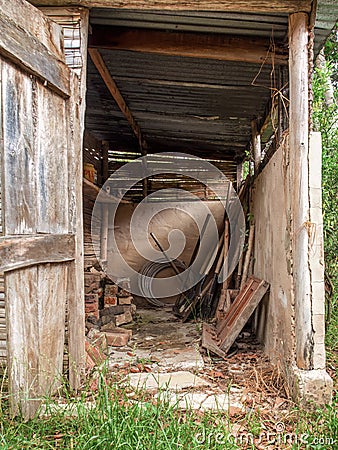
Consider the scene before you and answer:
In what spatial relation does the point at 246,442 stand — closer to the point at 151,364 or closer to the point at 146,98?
the point at 151,364

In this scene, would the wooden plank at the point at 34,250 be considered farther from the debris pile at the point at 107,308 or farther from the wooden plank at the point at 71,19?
the debris pile at the point at 107,308

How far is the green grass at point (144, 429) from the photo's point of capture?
179 cm

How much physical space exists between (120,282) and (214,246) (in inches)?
68.4

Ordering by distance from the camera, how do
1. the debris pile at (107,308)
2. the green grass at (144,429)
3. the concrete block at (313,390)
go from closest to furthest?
1. the green grass at (144,429)
2. the concrete block at (313,390)
3. the debris pile at (107,308)

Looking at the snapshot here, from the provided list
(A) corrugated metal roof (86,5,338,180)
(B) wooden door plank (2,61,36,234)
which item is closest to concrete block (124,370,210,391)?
(B) wooden door plank (2,61,36,234)

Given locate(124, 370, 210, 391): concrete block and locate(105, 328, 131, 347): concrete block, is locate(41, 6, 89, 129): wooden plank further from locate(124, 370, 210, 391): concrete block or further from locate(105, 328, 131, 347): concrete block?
locate(105, 328, 131, 347): concrete block

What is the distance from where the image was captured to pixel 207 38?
3021mm

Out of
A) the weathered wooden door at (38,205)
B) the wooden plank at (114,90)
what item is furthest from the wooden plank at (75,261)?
the wooden plank at (114,90)

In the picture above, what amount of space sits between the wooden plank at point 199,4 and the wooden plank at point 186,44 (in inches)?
19.4

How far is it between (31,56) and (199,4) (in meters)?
1.15

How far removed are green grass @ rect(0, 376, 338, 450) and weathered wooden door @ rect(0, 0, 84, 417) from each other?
179 mm

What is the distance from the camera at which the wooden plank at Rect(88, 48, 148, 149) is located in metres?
3.37

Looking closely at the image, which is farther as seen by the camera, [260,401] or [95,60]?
[95,60]

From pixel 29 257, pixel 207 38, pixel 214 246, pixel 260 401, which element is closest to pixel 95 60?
pixel 207 38
